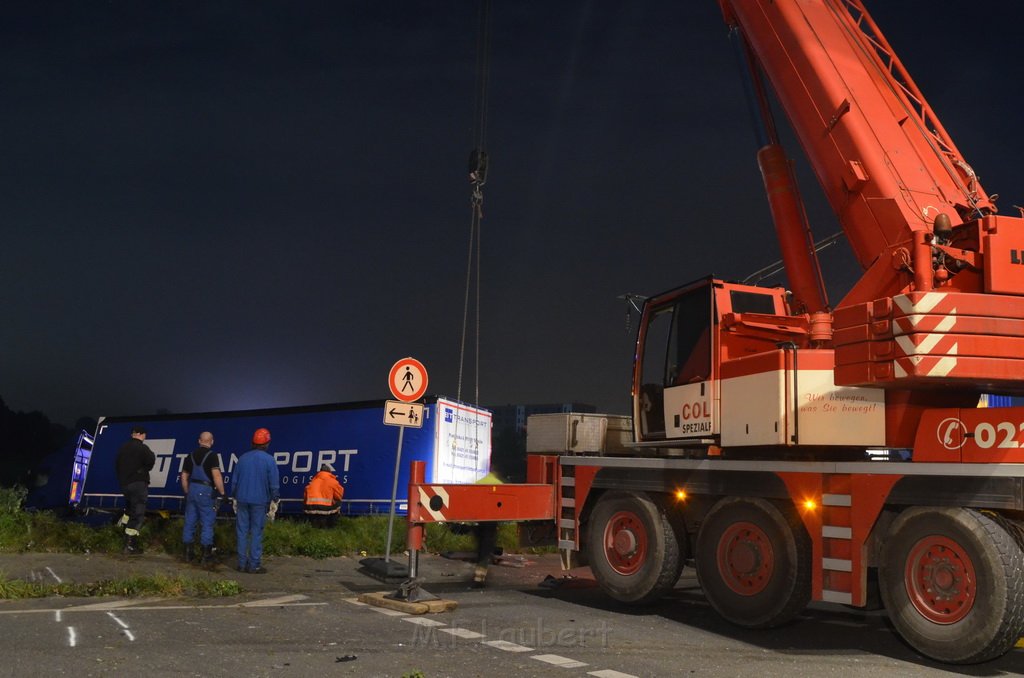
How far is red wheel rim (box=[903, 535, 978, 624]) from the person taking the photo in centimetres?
700

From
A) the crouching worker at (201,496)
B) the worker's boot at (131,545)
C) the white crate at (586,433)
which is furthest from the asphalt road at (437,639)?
the worker's boot at (131,545)

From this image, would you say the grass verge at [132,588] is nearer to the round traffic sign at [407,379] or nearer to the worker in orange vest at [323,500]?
the round traffic sign at [407,379]

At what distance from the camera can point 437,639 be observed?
7.90 metres

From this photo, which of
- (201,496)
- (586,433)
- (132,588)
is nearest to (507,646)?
(586,433)

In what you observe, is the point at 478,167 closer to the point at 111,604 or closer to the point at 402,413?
the point at 402,413

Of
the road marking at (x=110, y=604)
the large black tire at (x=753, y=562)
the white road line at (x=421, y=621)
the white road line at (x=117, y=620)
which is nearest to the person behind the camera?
the white road line at (x=117, y=620)

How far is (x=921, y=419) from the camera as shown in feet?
25.0

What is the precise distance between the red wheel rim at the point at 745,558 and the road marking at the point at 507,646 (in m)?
2.39

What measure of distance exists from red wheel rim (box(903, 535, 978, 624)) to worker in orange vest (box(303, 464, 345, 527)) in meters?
11.9

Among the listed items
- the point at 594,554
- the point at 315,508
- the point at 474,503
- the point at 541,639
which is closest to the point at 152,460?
the point at 315,508

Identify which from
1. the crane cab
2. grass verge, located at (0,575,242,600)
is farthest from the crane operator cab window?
grass verge, located at (0,575,242,600)

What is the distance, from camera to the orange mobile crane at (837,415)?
23.4 feet

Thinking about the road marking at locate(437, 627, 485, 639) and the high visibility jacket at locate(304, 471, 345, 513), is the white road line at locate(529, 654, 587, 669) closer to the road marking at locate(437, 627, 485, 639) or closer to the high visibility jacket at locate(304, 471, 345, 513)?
the road marking at locate(437, 627, 485, 639)

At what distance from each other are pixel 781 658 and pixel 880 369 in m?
2.48
